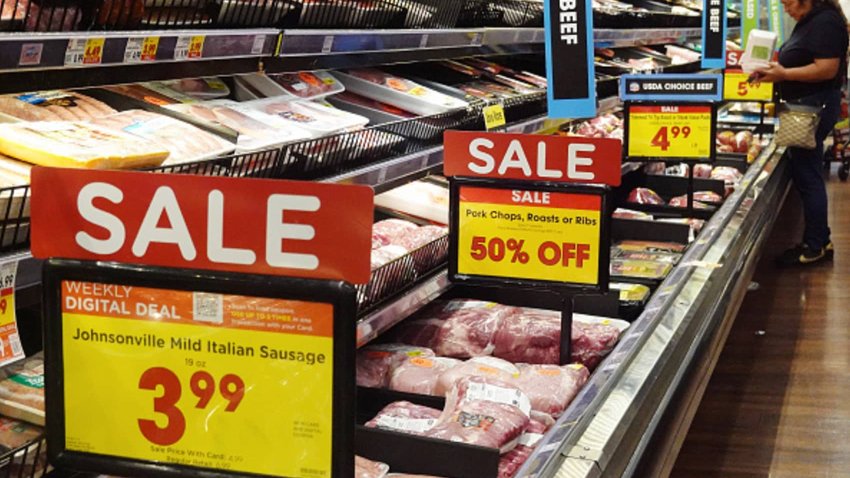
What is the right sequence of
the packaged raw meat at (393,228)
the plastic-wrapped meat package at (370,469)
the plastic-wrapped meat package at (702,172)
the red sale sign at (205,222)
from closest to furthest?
the red sale sign at (205,222) < the plastic-wrapped meat package at (370,469) < the packaged raw meat at (393,228) < the plastic-wrapped meat package at (702,172)

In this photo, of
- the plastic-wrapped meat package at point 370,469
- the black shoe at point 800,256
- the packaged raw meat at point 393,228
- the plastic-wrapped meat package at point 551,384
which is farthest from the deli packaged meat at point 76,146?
the black shoe at point 800,256

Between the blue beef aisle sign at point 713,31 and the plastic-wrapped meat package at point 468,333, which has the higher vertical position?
the blue beef aisle sign at point 713,31

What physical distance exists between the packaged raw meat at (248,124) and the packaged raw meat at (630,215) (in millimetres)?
2254

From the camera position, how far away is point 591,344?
9.57 feet

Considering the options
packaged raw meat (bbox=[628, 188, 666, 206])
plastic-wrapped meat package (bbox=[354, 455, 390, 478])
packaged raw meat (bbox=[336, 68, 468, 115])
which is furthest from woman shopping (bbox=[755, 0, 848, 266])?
plastic-wrapped meat package (bbox=[354, 455, 390, 478])

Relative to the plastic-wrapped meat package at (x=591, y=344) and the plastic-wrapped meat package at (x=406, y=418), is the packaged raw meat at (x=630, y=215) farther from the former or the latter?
the plastic-wrapped meat package at (x=406, y=418)

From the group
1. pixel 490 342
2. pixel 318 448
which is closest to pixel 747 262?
pixel 490 342

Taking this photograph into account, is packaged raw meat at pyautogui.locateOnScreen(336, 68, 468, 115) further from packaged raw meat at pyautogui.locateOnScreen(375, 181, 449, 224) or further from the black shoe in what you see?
the black shoe

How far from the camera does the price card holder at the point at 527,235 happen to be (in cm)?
271

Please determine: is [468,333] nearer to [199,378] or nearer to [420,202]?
[420,202]

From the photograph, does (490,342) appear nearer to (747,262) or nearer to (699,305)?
(699,305)

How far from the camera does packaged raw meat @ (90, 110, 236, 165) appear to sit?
2207 mm

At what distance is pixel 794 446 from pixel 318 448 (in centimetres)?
304

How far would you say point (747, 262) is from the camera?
15.5 ft
